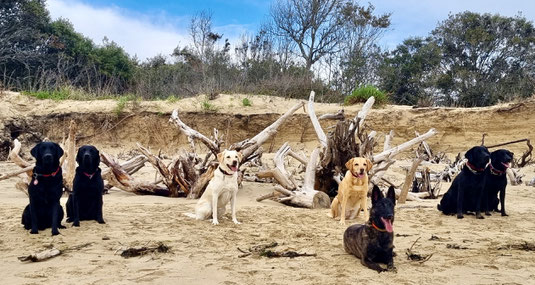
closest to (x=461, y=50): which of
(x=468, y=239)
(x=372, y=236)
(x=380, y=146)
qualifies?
(x=380, y=146)

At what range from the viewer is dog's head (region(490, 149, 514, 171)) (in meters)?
6.64

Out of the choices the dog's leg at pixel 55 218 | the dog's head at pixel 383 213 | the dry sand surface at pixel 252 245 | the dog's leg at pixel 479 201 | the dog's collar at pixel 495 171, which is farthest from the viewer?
the dog's collar at pixel 495 171

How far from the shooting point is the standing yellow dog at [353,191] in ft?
19.9

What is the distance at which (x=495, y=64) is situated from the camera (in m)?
22.7

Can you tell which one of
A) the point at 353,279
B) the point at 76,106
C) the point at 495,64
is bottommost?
the point at 353,279

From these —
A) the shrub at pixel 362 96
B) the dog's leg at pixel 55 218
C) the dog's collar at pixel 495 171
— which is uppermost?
the shrub at pixel 362 96

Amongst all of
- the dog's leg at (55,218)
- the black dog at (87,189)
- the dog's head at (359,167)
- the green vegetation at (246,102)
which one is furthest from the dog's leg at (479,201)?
the green vegetation at (246,102)

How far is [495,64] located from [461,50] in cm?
179

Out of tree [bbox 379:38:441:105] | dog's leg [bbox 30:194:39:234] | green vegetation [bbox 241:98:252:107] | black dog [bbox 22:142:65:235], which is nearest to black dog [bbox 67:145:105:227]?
black dog [bbox 22:142:65:235]

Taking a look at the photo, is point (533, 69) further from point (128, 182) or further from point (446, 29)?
point (128, 182)

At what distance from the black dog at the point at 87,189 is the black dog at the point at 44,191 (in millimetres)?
348

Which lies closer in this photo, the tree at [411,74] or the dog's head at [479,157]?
the dog's head at [479,157]

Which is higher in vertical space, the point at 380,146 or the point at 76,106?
the point at 76,106

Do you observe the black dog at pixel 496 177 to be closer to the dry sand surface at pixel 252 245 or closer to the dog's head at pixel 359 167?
the dry sand surface at pixel 252 245
